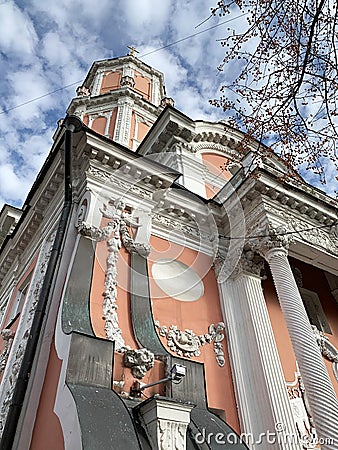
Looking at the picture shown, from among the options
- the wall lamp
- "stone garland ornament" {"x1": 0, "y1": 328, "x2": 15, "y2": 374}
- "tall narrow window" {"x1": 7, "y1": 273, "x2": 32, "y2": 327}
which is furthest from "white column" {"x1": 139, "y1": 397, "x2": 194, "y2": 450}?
"tall narrow window" {"x1": 7, "y1": 273, "x2": 32, "y2": 327}

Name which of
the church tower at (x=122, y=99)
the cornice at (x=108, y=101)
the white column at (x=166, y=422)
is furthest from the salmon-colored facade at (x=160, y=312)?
the cornice at (x=108, y=101)

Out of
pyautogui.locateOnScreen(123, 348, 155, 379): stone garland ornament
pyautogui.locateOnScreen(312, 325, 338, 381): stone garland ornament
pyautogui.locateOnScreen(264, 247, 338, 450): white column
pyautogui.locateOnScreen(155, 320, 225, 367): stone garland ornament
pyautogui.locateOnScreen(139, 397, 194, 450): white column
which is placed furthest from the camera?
pyautogui.locateOnScreen(312, 325, 338, 381): stone garland ornament

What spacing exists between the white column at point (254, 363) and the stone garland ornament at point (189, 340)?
0.27 m

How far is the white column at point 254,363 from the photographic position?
6.66 meters

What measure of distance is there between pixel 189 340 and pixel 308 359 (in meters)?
2.16

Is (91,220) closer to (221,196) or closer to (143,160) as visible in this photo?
(143,160)

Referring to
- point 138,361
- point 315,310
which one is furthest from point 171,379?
point 315,310

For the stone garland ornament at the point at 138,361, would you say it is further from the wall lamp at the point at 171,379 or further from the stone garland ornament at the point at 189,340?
the stone garland ornament at the point at 189,340

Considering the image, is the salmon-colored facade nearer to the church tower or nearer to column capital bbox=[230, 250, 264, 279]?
column capital bbox=[230, 250, 264, 279]

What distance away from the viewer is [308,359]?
21.9 feet

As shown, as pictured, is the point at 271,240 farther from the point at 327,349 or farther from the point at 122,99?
the point at 122,99

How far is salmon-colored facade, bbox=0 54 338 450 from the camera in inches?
199

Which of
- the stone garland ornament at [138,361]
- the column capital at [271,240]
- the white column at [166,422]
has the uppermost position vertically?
→ the column capital at [271,240]

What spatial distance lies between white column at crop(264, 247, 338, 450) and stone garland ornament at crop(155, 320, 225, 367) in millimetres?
1513
